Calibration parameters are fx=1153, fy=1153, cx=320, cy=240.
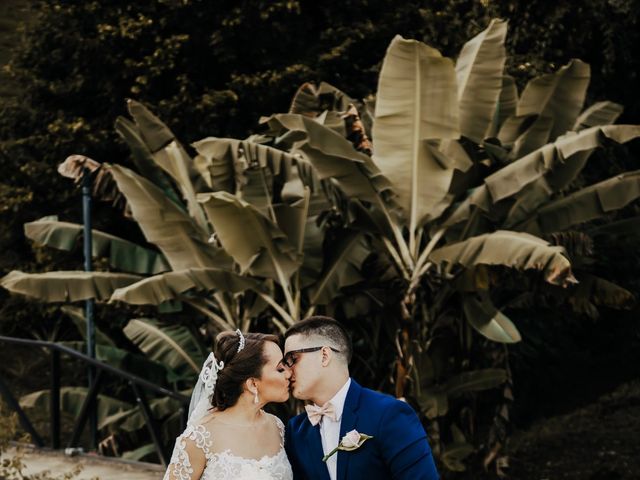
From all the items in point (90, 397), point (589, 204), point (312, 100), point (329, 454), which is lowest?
point (90, 397)

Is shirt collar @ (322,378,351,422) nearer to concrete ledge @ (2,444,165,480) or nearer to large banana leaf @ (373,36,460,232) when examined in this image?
concrete ledge @ (2,444,165,480)

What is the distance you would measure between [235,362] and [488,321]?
7942 mm

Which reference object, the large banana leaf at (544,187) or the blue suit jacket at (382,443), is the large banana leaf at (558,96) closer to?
the large banana leaf at (544,187)

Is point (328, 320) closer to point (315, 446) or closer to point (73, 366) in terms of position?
point (315, 446)

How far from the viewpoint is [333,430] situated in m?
4.41

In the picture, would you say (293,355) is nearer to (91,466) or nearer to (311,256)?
(91,466)

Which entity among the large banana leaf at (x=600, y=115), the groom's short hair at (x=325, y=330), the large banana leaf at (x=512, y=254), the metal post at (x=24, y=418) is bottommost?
the metal post at (x=24, y=418)

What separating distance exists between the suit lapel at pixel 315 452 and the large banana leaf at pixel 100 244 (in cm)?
963

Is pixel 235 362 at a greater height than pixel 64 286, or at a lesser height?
greater

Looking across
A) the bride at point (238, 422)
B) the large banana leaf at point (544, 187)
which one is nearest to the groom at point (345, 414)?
the bride at point (238, 422)

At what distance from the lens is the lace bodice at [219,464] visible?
4.67 metres

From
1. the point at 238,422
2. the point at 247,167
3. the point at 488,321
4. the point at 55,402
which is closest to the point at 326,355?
the point at 238,422

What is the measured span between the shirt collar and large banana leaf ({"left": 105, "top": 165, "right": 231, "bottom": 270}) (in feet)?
28.2

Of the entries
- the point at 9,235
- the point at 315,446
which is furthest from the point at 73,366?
the point at 315,446
